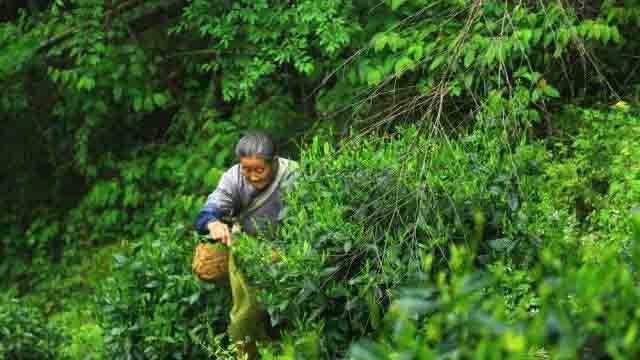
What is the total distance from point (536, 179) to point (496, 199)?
352 mm

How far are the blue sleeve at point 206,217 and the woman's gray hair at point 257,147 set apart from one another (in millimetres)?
315

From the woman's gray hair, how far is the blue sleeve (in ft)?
1.03

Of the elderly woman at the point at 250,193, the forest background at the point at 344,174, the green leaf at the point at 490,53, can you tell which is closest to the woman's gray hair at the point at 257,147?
the elderly woman at the point at 250,193

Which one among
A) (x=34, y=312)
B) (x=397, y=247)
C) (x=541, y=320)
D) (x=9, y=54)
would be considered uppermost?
(x=9, y=54)

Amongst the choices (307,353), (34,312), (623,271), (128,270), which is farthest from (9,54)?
(623,271)

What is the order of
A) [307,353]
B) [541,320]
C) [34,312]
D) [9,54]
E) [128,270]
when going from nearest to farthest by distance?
[541,320], [307,353], [128,270], [34,312], [9,54]

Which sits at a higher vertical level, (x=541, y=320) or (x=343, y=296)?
(x=541, y=320)

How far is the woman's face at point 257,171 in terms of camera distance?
5412 mm

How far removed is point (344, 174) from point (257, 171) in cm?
82

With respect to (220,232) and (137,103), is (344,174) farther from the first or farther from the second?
(137,103)

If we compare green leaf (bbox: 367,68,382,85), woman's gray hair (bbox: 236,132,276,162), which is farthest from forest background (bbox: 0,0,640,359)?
woman's gray hair (bbox: 236,132,276,162)

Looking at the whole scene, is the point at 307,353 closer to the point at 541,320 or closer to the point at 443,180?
the point at 443,180

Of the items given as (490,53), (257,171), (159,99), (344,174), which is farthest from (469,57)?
(159,99)

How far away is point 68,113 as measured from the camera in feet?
31.7
